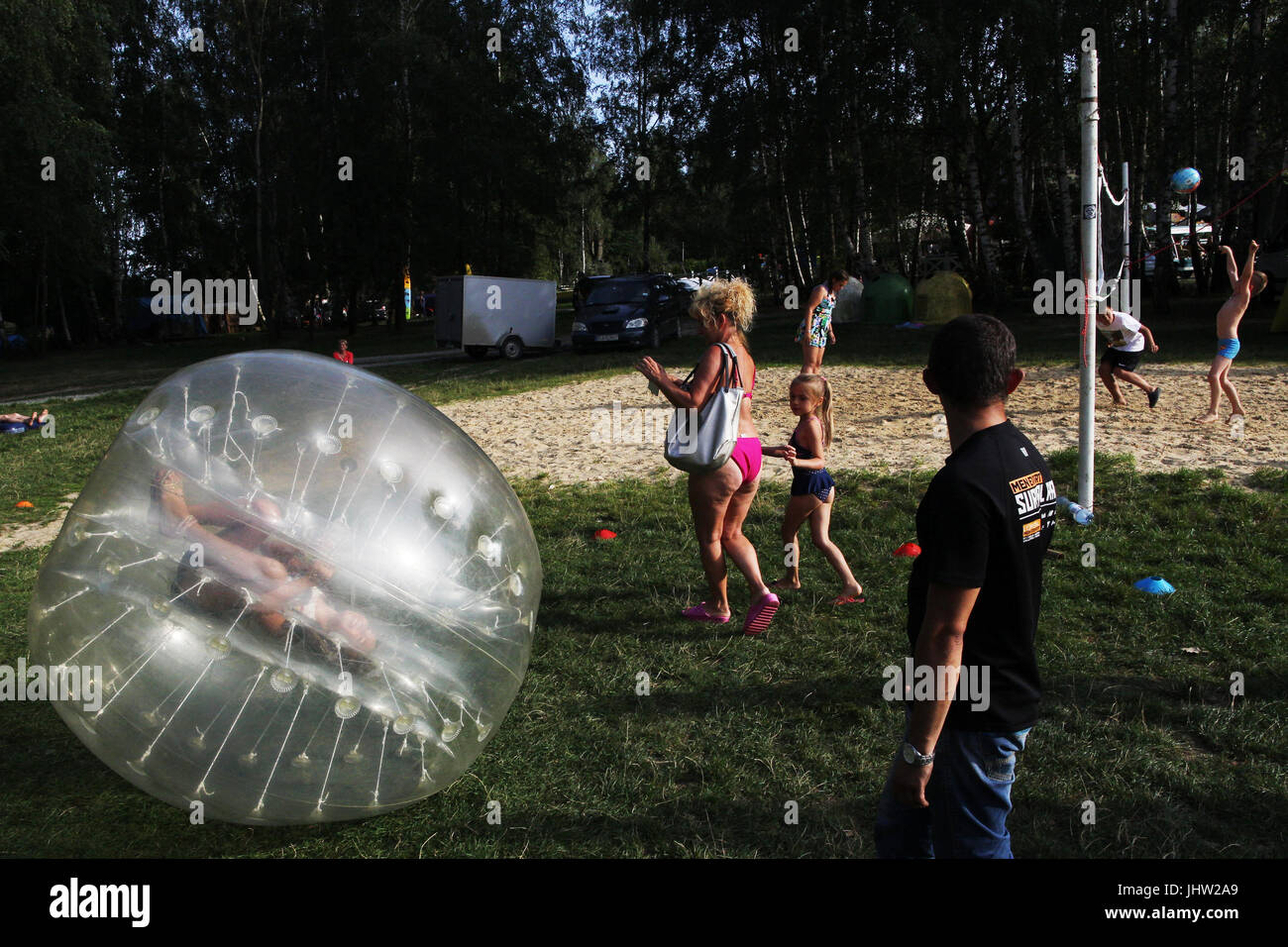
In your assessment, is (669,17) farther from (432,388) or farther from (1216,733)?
(1216,733)

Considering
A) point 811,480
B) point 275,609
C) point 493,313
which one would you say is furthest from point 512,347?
point 275,609

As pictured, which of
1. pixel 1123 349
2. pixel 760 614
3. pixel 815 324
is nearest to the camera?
pixel 760 614

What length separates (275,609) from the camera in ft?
10.4

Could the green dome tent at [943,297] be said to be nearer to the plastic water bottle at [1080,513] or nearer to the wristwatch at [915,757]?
the plastic water bottle at [1080,513]

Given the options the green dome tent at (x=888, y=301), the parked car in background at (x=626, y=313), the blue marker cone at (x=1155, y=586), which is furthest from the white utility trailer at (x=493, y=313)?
the blue marker cone at (x=1155, y=586)

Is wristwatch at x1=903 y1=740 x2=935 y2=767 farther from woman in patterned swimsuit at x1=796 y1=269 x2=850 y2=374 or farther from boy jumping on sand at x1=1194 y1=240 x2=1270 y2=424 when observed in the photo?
woman in patterned swimsuit at x1=796 y1=269 x2=850 y2=374

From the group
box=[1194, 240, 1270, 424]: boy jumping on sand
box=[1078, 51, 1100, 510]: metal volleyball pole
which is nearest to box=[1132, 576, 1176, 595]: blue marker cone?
box=[1078, 51, 1100, 510]: metal volleyball pole

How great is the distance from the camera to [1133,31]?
20.3 m

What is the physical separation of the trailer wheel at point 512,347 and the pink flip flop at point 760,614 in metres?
18.4

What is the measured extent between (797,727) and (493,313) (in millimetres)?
19360

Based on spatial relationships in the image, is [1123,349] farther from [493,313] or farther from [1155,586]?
[493,313]

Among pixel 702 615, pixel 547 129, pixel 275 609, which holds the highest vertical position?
pixel 547 129

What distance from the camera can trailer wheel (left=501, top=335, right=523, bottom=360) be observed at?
76.1 feet
